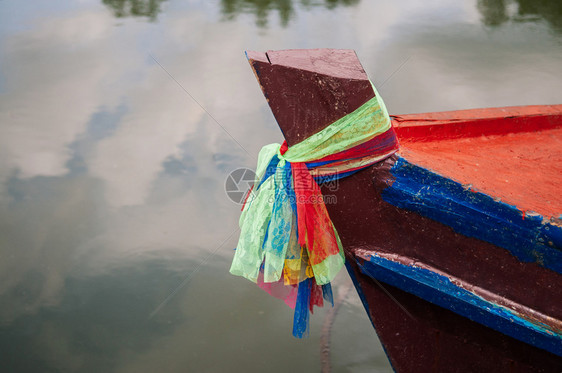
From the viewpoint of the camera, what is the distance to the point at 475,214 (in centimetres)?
128

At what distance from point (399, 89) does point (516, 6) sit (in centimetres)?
227

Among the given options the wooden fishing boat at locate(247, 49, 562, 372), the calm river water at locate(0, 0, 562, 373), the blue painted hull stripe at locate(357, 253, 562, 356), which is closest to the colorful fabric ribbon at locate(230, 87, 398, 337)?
the wooden fishing boat at locate(247, 49, 562, 372)

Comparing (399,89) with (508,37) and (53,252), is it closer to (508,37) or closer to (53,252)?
(508,37)

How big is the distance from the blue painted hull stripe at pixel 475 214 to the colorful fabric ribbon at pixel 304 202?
0.10m

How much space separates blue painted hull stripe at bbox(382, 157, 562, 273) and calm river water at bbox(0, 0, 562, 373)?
1.07 meters

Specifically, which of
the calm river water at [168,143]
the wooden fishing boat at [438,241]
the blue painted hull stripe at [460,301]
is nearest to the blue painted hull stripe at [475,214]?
the wooden fishing boat at [438,241]

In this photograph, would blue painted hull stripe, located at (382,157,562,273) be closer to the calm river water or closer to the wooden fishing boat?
the wooden fishing boat

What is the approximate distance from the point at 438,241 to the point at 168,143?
7.57 feet

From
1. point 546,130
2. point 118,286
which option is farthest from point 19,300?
point 546,130

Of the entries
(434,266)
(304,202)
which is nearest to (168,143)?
(304,202)

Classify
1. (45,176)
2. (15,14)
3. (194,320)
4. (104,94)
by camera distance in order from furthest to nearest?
1. (15,14)
2. (104,94)
3. (45,176)
4. (194,320)

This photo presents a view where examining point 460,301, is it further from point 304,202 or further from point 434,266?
point 304,202

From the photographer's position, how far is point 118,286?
2.48m

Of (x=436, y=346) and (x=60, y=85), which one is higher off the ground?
(x=436, y=346)
